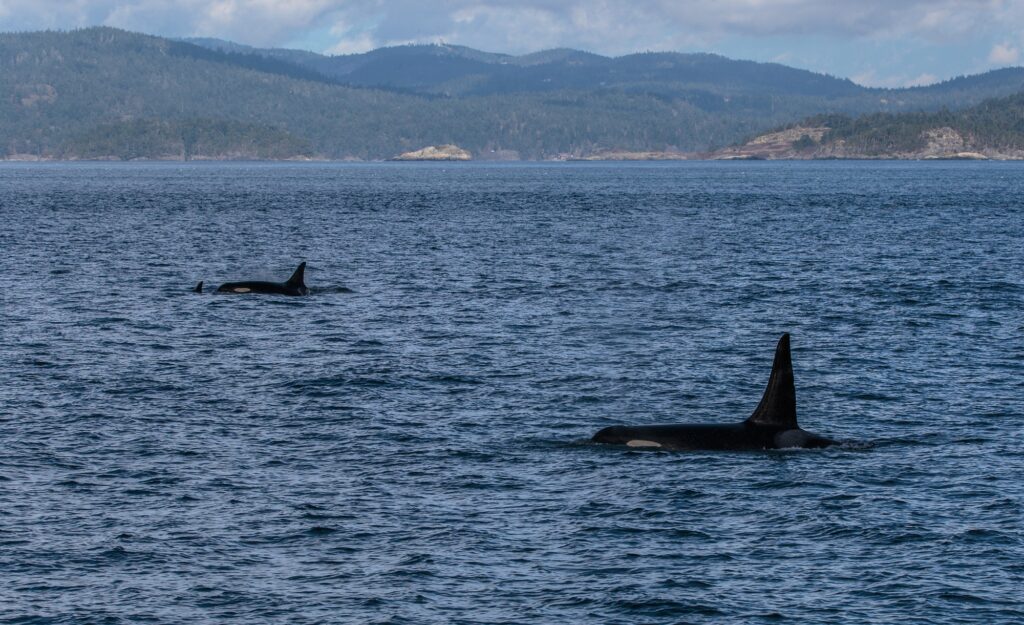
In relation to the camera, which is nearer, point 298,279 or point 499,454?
point 499,454

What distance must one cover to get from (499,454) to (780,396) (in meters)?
5.96

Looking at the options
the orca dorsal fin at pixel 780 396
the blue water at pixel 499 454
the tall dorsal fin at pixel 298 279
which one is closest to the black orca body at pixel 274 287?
the tall dorsal fin at pixel 298 279

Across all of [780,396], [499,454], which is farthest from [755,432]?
[499,454]

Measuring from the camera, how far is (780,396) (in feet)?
93.7

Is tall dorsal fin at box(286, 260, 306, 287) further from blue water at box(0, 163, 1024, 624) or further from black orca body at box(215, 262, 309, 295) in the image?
blue water at box(0, 163, 1024, 624)

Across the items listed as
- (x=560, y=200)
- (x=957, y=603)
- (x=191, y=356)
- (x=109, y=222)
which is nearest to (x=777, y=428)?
(x=957, y=603)

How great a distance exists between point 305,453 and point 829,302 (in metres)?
34.1

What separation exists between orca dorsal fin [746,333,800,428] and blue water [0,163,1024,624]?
2.99 ft

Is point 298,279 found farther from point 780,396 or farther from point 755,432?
point 780,396

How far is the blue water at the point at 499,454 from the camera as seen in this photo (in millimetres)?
20234

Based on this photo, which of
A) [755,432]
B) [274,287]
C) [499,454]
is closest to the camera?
[499,454]

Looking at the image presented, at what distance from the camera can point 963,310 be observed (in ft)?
178

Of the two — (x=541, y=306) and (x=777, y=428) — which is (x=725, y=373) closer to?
(x=777, y=428)

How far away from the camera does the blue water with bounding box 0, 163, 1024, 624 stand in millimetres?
20234
